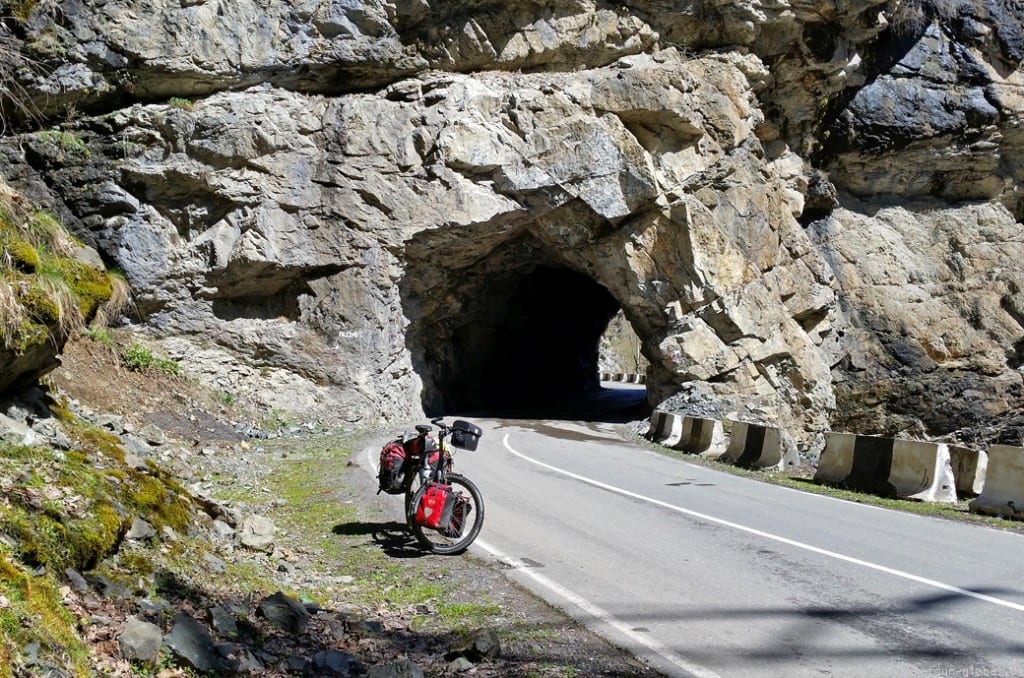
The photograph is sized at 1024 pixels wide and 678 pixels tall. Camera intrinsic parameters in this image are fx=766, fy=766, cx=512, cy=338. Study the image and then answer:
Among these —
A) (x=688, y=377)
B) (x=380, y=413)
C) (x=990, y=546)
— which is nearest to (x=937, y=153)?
(x=688, y=377)

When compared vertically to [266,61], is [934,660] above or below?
below

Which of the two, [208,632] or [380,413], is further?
[380,413]

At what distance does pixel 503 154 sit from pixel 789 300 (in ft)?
34.4

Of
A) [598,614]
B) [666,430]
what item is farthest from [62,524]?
[666,430]

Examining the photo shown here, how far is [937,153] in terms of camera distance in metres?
26.9

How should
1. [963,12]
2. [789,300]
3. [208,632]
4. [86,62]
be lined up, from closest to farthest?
[208,632] → [86,62] → [789,300] → [963,12]

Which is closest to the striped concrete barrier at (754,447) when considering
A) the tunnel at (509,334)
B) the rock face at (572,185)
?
the rock face at (572,185)

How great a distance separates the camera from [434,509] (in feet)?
23.5

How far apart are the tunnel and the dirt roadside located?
10.9m

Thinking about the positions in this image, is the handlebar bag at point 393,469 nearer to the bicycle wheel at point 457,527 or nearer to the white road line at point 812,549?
the bicycle wheel at point 457,527

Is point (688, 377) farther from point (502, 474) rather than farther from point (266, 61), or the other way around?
point (266, 61)

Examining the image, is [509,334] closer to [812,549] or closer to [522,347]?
[522,347]

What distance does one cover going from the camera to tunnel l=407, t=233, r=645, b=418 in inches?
1021

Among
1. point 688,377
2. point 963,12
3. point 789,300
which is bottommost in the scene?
point 688,377
